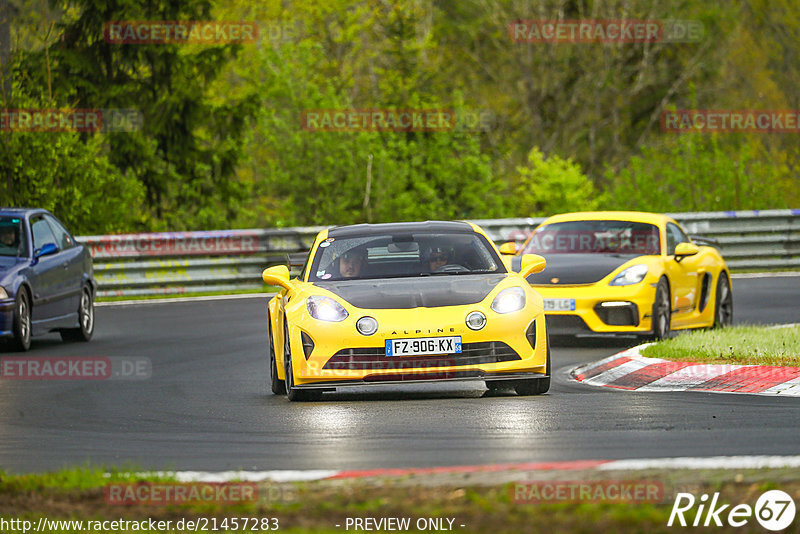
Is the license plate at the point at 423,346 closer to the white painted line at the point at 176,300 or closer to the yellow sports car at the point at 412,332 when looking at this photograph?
the yellow sports car at the point at 412,332

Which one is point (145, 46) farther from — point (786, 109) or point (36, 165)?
point (786, 109)

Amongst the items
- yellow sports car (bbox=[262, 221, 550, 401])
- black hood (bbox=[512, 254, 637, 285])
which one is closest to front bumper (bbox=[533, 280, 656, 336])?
black hood (bbox=[512, 254, 637, 285])

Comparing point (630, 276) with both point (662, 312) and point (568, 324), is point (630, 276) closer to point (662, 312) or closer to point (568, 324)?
point (662, 312)

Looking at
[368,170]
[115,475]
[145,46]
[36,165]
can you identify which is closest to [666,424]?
[115,475]

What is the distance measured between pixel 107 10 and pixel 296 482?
30.3 metres

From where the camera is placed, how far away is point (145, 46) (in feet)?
119

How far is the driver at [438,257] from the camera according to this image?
12.5 metres

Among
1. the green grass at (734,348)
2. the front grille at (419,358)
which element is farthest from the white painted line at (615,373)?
the front grille at (419,358)

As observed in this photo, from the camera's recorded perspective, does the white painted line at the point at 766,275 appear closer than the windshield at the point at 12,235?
No

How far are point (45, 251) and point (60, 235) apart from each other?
1.29m

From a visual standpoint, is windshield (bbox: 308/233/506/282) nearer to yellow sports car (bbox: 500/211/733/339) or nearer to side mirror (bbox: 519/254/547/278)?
side mirror (bbox: 519/254/547/278)

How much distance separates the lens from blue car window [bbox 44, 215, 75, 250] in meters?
19.1

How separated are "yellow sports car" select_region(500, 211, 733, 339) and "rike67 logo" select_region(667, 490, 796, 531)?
32.3ft

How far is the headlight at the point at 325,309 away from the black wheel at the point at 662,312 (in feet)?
18.7
